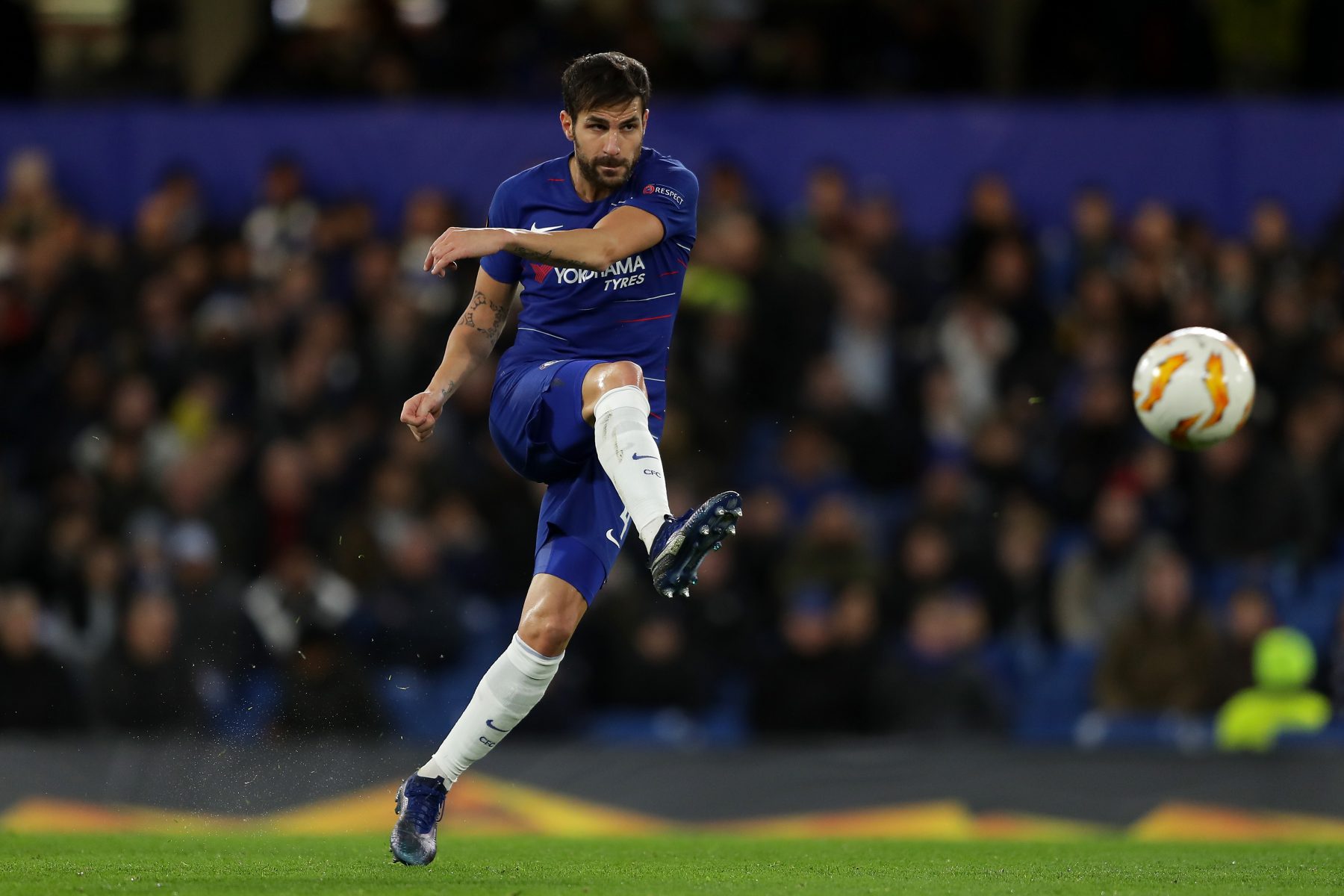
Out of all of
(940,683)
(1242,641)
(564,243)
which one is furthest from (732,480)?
(564,243)

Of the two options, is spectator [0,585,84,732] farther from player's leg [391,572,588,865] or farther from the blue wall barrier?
player's leg [391,572,588,865]

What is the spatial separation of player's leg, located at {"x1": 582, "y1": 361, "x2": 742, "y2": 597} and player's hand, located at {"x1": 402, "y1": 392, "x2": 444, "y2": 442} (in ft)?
1.85

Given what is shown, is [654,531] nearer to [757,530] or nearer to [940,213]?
[757,530]

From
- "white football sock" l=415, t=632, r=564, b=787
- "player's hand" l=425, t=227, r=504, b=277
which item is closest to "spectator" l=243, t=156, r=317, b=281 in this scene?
"white football sock" l=415, t=632, r=564, b=787

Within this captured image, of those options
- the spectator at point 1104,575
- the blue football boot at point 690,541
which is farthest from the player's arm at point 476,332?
the spectator at point 1104,575

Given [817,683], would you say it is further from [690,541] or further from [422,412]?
[690,541]

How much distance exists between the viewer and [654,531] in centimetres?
661

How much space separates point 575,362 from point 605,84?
99 cm

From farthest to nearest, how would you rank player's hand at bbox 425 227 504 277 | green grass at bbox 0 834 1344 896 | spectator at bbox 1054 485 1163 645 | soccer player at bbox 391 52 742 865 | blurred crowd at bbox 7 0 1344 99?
blurred crowd at bbox 7 0 1344 99
spectator at bbox 1054 485 1163 645
soccer player at bbox 391 52 742 865
green grass at bbox 0 834 1344 896
player's hand at bbox 425 227 504 277

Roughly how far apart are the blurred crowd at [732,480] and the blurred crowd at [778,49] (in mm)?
1502

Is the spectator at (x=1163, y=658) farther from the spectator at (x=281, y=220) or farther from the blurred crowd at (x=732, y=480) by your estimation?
the spectator at (x=281, y=220)

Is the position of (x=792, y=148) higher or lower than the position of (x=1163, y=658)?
higher

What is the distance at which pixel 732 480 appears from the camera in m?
13.1

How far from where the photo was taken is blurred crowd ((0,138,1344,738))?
11766mm
